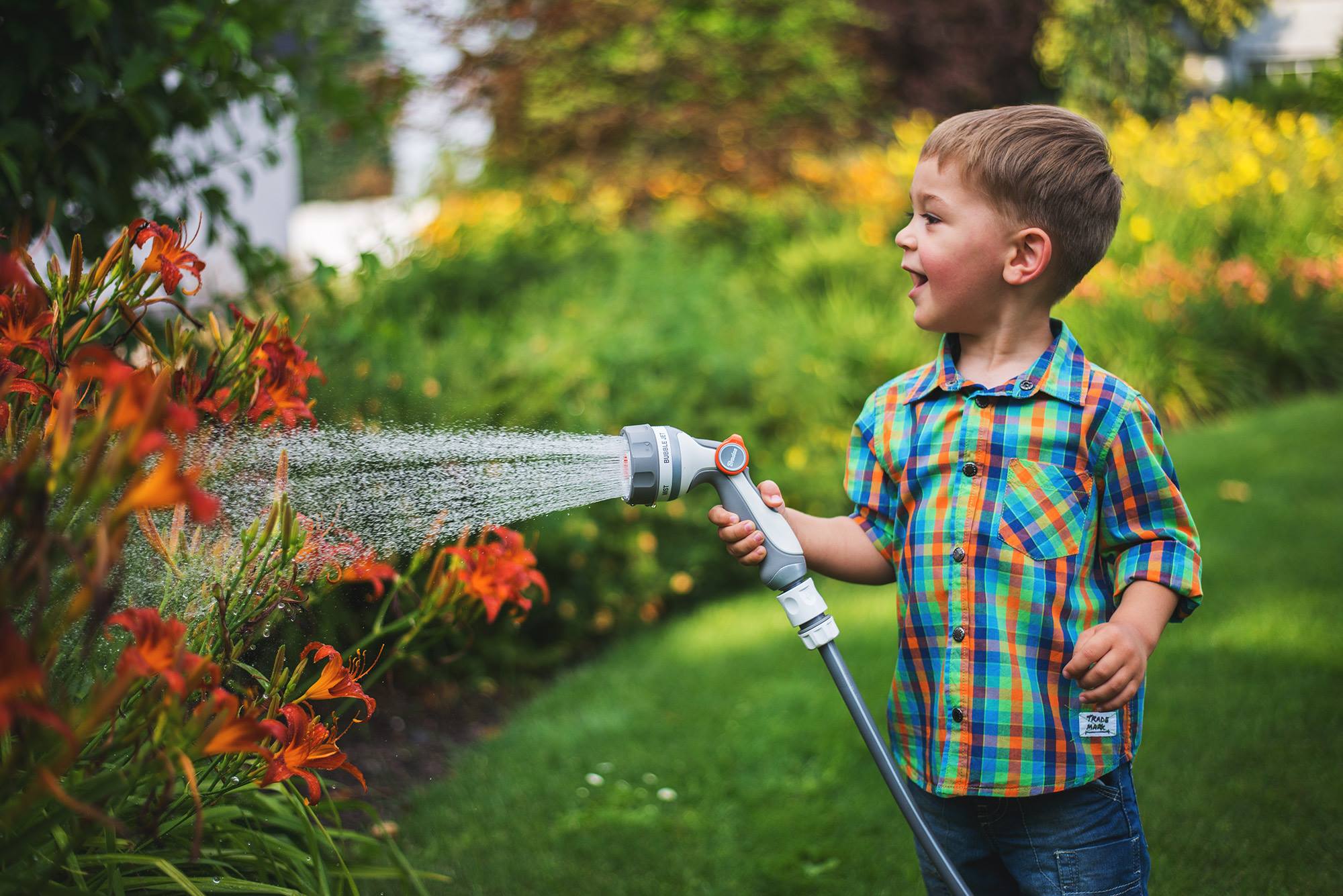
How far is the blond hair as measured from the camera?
66.1 inches

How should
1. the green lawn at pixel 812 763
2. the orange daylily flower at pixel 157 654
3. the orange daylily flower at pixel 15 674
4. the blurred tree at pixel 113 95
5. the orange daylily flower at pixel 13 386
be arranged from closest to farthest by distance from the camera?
the orange daylily flower at pixel 15 674, the orange daylily flower at pixel 157 654, the orange daylily flower at pixel 13 386, the blurred tree at pixel 113 95, the green lawn at pixel 812 763

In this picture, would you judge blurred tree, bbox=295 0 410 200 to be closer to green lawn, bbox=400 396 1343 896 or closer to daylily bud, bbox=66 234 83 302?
daylily bud, bbox=66 234 83 302

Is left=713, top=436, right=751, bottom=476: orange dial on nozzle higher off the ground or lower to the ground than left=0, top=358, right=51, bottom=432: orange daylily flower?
lower

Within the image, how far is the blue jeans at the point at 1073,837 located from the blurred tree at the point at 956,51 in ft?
40.0

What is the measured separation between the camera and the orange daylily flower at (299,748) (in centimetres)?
130

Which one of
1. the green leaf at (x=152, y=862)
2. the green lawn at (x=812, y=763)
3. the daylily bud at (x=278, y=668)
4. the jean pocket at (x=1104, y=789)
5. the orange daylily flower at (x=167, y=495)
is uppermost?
the orange daylily flower at (x=167, y=495)

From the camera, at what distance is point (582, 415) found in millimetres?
4188

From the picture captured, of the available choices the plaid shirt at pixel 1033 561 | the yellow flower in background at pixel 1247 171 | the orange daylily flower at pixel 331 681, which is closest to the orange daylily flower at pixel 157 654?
the orange daylily flower at pixel 331 681

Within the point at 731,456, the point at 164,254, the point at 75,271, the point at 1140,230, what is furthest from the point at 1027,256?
the point at 1140,230

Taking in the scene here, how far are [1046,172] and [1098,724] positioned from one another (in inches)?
33.4

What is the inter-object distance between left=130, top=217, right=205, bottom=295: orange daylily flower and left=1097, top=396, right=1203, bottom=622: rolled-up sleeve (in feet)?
4.43

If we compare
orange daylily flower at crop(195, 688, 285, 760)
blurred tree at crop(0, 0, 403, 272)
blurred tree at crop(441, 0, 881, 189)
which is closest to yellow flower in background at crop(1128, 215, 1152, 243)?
blurred tree at crop(441, 0, 881, 189)

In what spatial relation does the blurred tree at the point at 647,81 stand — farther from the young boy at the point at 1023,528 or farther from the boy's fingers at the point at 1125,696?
the boy's fingers at the point at 1125,696

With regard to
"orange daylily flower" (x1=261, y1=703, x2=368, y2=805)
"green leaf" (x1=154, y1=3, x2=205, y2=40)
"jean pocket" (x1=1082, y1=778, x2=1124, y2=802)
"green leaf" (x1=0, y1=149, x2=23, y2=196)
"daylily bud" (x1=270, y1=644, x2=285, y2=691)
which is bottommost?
"jean pocket" (x1=1082, y1=778, x2=1124, y2=802)
